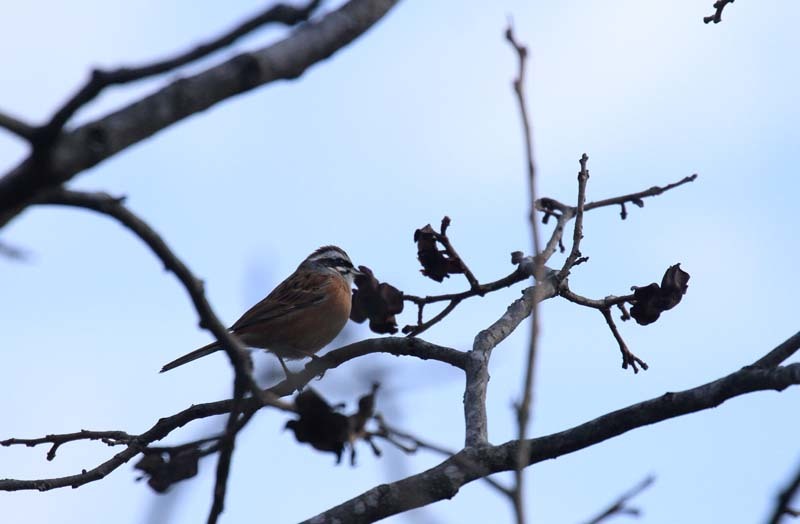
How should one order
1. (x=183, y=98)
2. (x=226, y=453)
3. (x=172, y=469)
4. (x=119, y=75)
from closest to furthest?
(x=119, y=75), (x=183, y=98), (x=226, y=453), (x=172, y=469)

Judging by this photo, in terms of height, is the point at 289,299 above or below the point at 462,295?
above

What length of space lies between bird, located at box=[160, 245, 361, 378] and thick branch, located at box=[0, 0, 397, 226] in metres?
7.60

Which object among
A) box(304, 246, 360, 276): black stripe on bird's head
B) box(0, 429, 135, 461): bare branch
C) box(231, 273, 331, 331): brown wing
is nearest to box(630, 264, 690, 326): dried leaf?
box(0, 429, 135, 461): bare branch

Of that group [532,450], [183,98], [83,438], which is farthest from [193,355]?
[183,98]

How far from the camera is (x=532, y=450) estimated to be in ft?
16.0

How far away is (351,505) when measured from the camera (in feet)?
15.9

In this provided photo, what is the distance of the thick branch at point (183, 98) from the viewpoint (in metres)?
2.46

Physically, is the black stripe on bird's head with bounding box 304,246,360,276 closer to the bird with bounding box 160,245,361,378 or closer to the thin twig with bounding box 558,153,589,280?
the bird with bounding box 160,245,361,378

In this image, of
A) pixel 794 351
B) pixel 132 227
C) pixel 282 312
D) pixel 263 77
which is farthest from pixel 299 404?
pixel 282 312

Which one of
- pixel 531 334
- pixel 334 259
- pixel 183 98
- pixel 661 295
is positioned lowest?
pixel 531 334

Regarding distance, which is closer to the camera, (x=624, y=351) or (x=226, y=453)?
(x=226, y=453)

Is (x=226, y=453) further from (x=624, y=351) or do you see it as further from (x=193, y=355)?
(x=193, y=355)

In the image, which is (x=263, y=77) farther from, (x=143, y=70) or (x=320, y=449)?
(x=320, y=449)

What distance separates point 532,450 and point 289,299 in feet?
23.0
